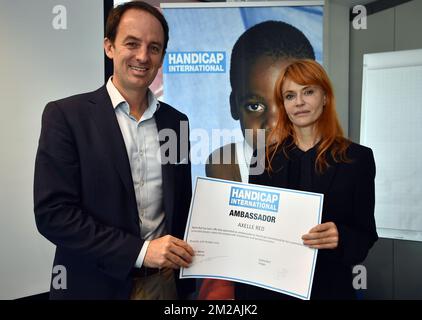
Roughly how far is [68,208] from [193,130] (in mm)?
1353

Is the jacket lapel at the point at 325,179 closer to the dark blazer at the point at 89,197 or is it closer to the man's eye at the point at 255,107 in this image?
the dark blazer at the point at 89,197

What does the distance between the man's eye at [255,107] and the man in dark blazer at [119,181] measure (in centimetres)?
97

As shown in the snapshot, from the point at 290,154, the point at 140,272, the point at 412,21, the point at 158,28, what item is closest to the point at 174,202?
the point at 140,272

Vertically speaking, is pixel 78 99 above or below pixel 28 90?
below

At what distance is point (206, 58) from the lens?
2510 millimetres

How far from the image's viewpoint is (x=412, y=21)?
8.21 feet

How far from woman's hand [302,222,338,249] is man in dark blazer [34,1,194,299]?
1.46 ft

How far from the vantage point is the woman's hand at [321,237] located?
4.31 ft

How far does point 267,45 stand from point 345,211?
143 cm

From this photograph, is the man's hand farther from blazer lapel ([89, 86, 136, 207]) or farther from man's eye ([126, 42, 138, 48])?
man's eye ([126, 42, 138, 48])

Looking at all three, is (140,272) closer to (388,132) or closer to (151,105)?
(151,105)

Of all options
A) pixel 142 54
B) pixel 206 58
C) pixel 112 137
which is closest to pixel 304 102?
pixel 142 54

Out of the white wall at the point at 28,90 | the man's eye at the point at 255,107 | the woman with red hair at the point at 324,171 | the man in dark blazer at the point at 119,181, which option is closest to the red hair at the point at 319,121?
the woman with red hair at the point at 324,171

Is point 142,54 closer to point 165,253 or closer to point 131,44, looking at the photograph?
point 131,44
